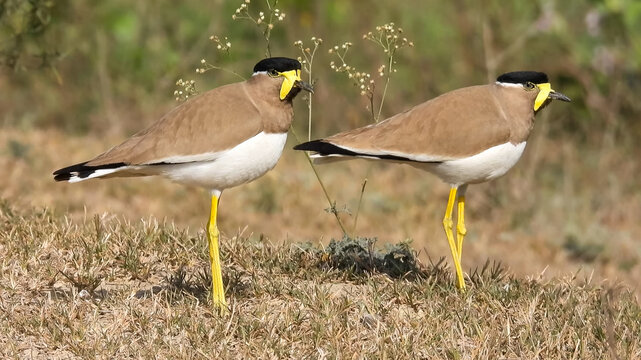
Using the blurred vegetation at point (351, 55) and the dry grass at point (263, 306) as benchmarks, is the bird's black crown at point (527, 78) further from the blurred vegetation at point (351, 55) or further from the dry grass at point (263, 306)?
the blurred vegetation at point (351, 55)

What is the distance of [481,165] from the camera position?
17.6 ft

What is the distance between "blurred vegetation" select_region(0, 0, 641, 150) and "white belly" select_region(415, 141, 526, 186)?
16.9ft

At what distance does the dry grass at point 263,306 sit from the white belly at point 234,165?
0.64 m

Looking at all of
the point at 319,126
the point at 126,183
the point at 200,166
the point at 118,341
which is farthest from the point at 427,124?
the point at 319,126

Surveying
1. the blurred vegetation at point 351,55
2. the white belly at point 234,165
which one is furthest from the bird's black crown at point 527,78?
the blurred vegetation at point 351,55

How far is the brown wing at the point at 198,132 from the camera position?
16.1ft

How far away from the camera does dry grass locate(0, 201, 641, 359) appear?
473 cm

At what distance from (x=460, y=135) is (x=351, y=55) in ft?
23.8

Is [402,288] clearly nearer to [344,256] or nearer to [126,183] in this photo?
[344,256]

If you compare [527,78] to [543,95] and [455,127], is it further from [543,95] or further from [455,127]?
[455,127]

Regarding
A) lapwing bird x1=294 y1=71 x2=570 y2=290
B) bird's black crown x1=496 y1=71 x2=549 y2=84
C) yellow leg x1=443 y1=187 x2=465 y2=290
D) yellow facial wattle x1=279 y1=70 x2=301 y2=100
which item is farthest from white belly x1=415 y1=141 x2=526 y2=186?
yellow facial wattle x1=279 y1=70 x2=301 y2=100

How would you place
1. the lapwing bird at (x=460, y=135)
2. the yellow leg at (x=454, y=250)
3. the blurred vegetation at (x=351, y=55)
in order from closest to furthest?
the lapwing bird at (x=460, y=135) → the yellow leg at (x=454, y=250) → the blurred vegetation at (x=351, y=55)

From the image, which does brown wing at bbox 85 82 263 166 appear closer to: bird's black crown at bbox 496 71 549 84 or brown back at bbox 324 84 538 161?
brown back at bbox 324 84 538 161

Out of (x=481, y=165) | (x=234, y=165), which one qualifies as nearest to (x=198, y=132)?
(x=234, y=165)
